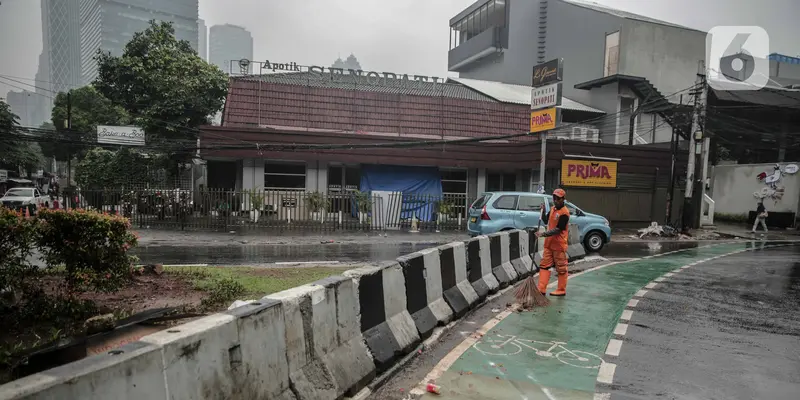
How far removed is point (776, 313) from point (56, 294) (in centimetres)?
1051

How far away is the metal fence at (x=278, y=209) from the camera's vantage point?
1759 cm

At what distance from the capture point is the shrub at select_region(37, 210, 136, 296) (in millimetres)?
5953

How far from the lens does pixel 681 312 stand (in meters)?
6.85

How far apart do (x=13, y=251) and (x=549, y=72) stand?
1646cm

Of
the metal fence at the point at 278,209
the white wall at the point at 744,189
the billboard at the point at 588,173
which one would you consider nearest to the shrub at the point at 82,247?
the metal fence at the point at 278,209

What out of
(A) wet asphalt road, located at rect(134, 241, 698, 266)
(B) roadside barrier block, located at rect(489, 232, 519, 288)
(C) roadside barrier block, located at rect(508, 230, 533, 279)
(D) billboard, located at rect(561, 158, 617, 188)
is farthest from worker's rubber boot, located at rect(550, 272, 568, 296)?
(D) billboard, located at rect(561, 158, 617, 188)

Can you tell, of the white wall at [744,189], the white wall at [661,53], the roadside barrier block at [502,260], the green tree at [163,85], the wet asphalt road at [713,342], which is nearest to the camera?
the wet asphalt road at [713,342]

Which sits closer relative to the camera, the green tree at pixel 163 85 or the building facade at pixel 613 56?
the green tree at pixel 163 85

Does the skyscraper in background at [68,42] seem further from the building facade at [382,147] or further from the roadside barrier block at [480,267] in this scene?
the roadside barrier block at [480,267]

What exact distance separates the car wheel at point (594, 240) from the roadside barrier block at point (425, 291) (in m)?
9.32

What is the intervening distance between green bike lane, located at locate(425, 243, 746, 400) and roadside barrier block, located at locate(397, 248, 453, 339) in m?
0.57

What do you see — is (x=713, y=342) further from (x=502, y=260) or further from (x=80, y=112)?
(x=80, y=112)

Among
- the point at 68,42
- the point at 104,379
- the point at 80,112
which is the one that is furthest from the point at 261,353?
the point at 68,42

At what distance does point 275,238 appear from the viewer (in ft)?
52.4
